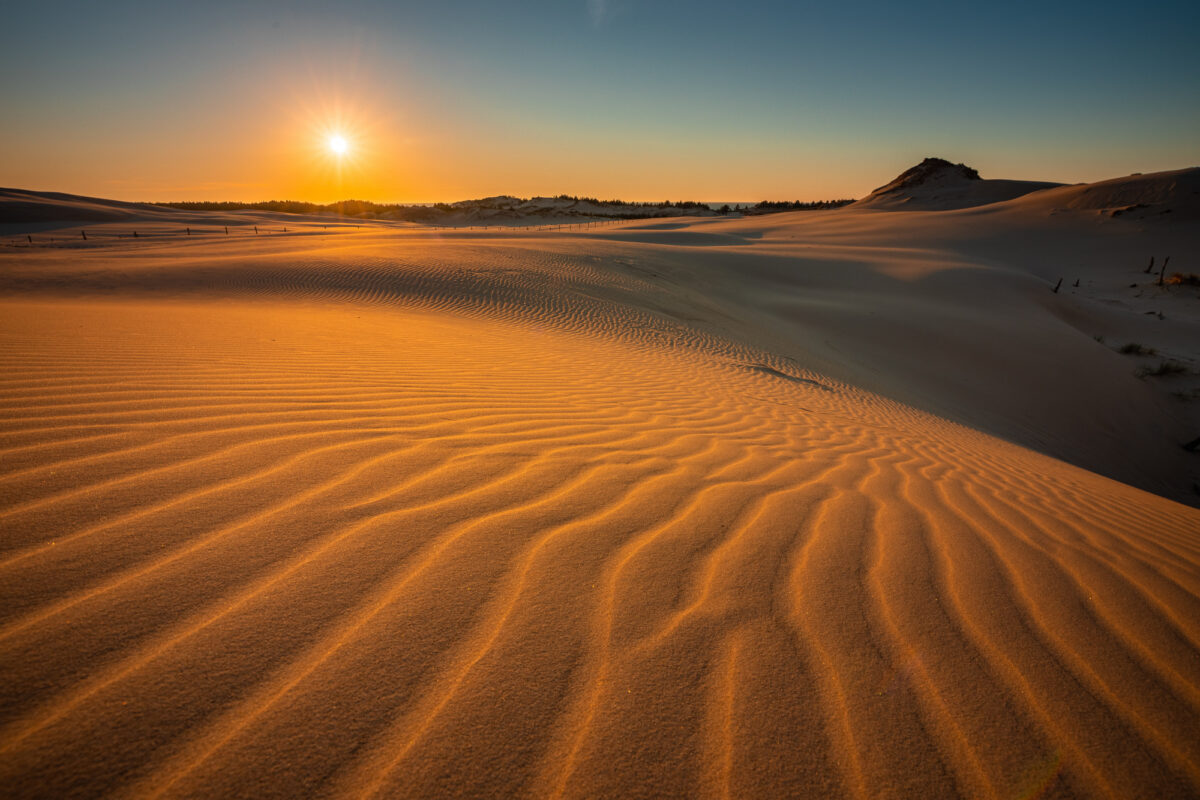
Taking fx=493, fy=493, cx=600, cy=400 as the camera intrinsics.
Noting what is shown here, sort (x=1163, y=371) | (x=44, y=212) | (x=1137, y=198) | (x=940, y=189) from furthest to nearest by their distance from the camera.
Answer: (x=940, y=189), (x=44, y=212), (x=1137, y=198), (x=1163, y=371)

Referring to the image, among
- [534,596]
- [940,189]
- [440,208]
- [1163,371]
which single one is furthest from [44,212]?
[940,189]

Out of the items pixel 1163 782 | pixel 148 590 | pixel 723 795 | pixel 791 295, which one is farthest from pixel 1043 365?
pixel 148 590

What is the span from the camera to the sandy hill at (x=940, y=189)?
5197cm

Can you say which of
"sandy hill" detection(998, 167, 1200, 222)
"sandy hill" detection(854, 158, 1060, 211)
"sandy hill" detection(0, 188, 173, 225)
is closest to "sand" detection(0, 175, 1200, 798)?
"sandy hill" detection(998, 167, 1200, 222)

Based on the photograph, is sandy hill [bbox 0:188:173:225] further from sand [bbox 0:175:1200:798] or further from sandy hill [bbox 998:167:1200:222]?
sandy hill [bbox 998:167:1200:222]

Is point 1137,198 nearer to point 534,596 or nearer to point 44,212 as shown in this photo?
point 534,596

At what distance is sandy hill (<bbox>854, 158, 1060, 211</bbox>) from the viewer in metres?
52.0

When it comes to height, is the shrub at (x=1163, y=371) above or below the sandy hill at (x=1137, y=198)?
below

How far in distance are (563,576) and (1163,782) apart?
161cm

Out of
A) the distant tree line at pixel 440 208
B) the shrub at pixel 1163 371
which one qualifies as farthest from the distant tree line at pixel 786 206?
the shrub at pixel 1163 371

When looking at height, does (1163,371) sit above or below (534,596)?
below

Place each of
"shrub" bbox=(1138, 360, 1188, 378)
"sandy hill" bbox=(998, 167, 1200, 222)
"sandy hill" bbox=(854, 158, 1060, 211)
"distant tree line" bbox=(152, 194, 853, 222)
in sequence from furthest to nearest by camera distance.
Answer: "distant tree line" bbox=(152, 194, 853, 222) → "sandy hill" bbox=(854, 158, 1060, 211) → "sandy hill" bbox=(998, 167, 1200, 222) → "shrub" bbox=(1138, 360, 1188, 378)

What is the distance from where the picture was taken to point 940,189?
5581cm

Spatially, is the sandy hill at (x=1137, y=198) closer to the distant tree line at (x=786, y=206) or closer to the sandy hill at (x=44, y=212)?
the distant tree line at (x=786, y=206)
